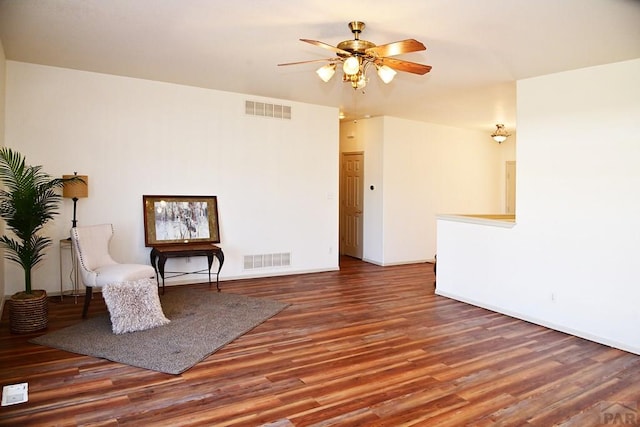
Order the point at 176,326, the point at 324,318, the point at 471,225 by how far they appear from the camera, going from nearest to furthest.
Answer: the point at 176,326 → the point at 324,318 → the point at 471,225

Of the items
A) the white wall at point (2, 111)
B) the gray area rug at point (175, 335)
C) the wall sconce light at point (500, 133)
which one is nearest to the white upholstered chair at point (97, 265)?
the gray area rug at point (175, 335)

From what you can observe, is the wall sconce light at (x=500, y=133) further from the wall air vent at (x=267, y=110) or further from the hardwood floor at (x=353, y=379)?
the hardwood floor at (x=353, y=379)

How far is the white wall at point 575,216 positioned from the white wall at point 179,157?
285cm

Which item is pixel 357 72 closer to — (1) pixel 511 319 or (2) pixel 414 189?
(1) pixel 511 319

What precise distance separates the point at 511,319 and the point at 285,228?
3447 millimetres

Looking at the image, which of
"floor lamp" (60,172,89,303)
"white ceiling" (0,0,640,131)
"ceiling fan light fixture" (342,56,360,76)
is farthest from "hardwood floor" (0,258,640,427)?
"white ceiling" (0,0,640,131)

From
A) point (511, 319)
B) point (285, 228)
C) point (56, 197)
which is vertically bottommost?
point (511, 319)

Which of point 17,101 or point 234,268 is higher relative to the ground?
point 17,101

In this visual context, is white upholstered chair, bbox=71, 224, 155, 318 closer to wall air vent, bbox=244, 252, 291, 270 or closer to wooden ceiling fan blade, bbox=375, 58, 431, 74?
wall air vent, bbox=244, 252, 291, 270

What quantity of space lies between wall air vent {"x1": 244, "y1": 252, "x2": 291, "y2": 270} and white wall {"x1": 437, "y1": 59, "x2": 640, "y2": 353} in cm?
289

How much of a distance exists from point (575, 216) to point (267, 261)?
411cm

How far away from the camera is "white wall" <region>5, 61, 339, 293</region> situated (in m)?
4.96

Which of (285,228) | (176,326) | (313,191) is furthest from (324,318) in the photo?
(313,191)

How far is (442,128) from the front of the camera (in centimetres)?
843
